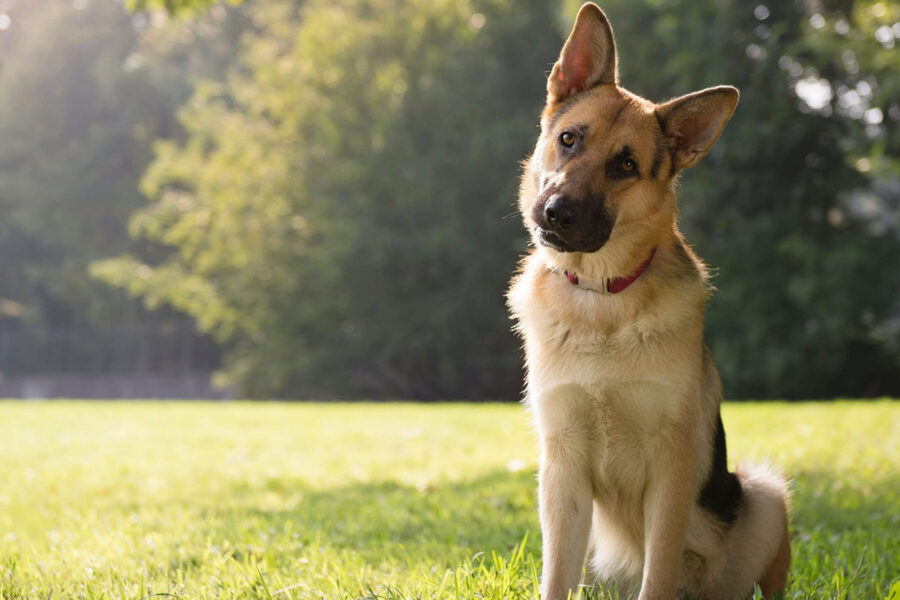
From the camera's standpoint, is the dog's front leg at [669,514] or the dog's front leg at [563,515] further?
the dog's front leg at [563,515]

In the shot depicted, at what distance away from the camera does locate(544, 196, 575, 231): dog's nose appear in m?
3.28

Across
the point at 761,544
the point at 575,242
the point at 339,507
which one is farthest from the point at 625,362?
the point at 339,507

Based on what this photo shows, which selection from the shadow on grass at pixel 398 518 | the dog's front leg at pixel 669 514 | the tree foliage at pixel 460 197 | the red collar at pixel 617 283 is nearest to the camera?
the dog's front leg at pixel 669 514

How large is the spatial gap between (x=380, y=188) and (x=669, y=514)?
22170 mm

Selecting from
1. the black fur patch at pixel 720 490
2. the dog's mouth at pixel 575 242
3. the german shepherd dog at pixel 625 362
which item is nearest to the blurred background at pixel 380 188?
the german shepherd dog at pixel 625 362

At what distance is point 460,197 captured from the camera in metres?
24.6

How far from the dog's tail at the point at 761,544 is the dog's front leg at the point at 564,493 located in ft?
2.30

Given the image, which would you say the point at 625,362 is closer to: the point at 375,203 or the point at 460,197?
the point at 460,197

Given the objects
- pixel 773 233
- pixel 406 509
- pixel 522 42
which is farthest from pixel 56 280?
pixel 406 509

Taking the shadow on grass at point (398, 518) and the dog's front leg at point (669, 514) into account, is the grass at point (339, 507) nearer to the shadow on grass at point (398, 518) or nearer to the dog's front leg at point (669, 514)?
the shadow on grass at point (398, 518)

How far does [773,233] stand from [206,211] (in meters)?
16.7

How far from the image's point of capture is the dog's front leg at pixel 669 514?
3.20 metres

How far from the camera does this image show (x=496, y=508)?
227 inches

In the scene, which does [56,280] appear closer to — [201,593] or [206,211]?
[206,211]
